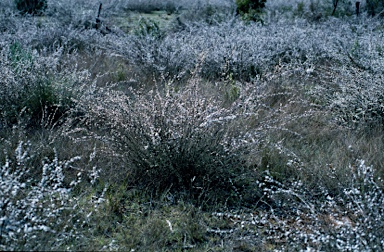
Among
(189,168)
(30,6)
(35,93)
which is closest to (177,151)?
(189,168)

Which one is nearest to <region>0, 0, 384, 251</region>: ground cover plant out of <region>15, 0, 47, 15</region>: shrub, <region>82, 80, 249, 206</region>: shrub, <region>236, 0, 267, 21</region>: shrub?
<region>82, 80, 249, 206</region>: shrub

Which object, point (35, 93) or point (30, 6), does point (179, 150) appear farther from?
point (30, 6)

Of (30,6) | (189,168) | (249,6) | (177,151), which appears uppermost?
(249,6)

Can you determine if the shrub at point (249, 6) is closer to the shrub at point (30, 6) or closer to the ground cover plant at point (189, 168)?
the shrub at point (30, 6)

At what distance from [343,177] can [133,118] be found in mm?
1533

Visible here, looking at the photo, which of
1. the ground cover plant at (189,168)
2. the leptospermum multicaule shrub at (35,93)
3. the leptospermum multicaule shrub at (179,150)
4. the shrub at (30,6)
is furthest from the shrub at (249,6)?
the leptospermum multicaule shrub at (179,150)

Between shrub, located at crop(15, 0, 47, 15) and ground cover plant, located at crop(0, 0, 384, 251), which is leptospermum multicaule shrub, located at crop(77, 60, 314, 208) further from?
shrub, located at crop(15, 0, 47, 15)

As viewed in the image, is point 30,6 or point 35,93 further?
point 30,6

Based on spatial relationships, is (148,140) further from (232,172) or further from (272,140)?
(272,140)

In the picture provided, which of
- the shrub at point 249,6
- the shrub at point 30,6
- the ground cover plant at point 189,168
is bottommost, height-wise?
the ground cover plant at point 189,168

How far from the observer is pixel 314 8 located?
1166 cm

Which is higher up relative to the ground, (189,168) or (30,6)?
(30,6)

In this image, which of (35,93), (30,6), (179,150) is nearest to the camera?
(179,150)

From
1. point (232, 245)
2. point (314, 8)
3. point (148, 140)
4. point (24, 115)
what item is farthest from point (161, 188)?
point (314, 8)
